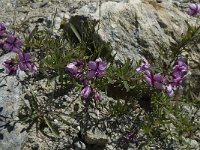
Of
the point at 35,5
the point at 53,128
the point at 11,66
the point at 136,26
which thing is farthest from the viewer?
the point at 35,5

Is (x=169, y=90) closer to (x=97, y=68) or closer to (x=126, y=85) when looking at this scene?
(x=126, y=85)

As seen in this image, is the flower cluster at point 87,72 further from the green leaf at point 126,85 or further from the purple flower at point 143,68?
the purple flower at point 143,68

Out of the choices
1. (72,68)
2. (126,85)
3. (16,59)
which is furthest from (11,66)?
(126,85)

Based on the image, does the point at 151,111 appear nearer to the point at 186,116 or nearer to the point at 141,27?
the point at 186,116

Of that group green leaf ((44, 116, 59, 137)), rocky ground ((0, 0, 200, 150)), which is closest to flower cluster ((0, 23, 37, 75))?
rocky ground ((0, 0, 200, 150))

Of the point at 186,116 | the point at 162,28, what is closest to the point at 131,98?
the point at 186,116

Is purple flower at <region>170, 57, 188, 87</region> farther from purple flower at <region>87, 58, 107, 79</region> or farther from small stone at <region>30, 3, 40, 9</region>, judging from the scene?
small stone at <region>30, 3, 40, 9</region>
